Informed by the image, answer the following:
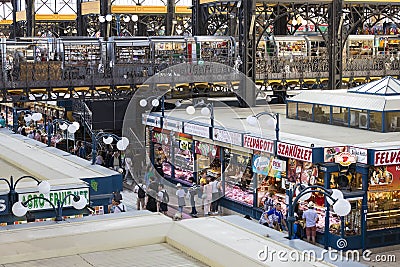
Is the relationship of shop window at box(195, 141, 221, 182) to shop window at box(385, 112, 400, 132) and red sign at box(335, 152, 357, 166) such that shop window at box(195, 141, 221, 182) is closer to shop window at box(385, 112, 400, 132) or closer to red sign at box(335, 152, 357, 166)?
shop window at box(385, 112, 400, 132)

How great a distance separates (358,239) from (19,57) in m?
18.4

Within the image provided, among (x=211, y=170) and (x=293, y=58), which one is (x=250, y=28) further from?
(x=211, y=170)

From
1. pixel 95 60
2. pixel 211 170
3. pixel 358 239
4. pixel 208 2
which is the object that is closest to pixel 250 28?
pixel 208 2

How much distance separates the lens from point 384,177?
1988cm

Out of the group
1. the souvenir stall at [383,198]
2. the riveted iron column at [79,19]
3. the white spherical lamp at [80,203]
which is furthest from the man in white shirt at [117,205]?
the riveted iron column at [79,19]

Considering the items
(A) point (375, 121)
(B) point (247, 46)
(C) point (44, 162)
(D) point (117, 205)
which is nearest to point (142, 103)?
(B) point (247, 46)

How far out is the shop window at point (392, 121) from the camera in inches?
918

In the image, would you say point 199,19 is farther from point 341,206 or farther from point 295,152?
point 341,206

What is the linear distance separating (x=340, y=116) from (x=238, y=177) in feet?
13.1

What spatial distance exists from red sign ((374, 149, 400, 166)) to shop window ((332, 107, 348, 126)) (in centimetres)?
543

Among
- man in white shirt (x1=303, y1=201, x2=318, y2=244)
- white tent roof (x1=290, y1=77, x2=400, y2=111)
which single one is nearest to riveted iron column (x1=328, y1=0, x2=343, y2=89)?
white tent roof (x1=290, y1=77, x2=400, y2=111)

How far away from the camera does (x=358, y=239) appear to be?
19.7 metres

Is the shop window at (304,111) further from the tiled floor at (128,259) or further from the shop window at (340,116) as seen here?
the tiled floor at (128,259)

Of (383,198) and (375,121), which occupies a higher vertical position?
(375,121)
